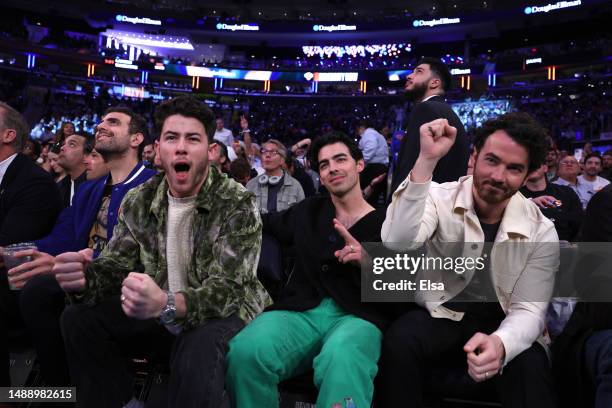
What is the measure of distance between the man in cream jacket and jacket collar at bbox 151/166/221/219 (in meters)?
0.88

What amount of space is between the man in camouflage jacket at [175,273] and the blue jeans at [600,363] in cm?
149

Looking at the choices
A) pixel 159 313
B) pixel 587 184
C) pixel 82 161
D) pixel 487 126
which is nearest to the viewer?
pixel 159 313

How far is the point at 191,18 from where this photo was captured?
108 feet

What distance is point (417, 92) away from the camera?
4055 mm

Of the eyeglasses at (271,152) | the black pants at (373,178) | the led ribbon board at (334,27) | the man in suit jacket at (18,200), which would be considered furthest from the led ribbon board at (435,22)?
the man in suit jacket at (18,200)

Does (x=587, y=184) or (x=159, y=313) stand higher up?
(x=587, y=184)

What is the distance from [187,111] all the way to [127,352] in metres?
1.26

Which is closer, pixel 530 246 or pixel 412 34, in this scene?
pixel 530 246

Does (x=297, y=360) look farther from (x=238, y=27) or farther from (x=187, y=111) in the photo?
(x=238, y=27)

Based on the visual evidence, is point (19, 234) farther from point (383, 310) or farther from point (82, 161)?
point (383, 310)

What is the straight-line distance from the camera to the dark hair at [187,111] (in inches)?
104

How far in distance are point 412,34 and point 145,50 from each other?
17690 millimetres

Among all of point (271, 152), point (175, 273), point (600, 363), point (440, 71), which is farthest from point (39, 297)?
point (271, 152)

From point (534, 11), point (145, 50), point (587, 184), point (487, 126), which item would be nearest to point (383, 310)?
point (487, 126)
